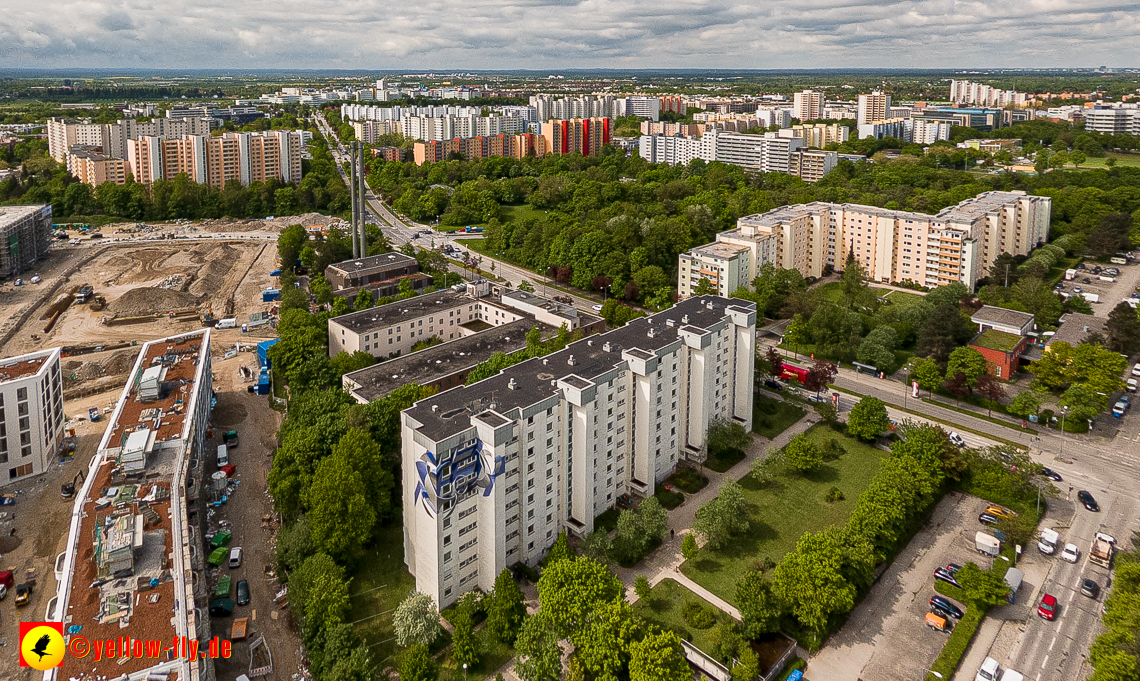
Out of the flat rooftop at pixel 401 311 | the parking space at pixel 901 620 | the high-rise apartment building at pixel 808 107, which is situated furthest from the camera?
the high-rise apartment building at pixel 808 107

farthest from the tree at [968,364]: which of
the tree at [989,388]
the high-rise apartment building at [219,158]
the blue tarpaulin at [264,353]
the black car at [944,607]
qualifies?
the high-rise apartment building at [219,158]

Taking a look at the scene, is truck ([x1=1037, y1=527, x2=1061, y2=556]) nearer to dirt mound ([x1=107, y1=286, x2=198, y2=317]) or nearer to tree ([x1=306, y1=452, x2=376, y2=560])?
tree ([x1=306, y1=452, x2=376, y2=560])

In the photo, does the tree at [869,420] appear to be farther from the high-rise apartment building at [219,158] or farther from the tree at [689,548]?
the high-rise apartment building at [219,158]

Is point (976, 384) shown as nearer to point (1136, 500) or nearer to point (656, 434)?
point (1136, 500)

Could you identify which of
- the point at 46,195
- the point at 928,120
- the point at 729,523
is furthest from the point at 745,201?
the point at 46,195

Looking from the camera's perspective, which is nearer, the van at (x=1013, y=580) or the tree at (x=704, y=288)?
the van at (x=1013, y=580)

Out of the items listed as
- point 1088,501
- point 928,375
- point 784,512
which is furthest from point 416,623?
point 928,375
